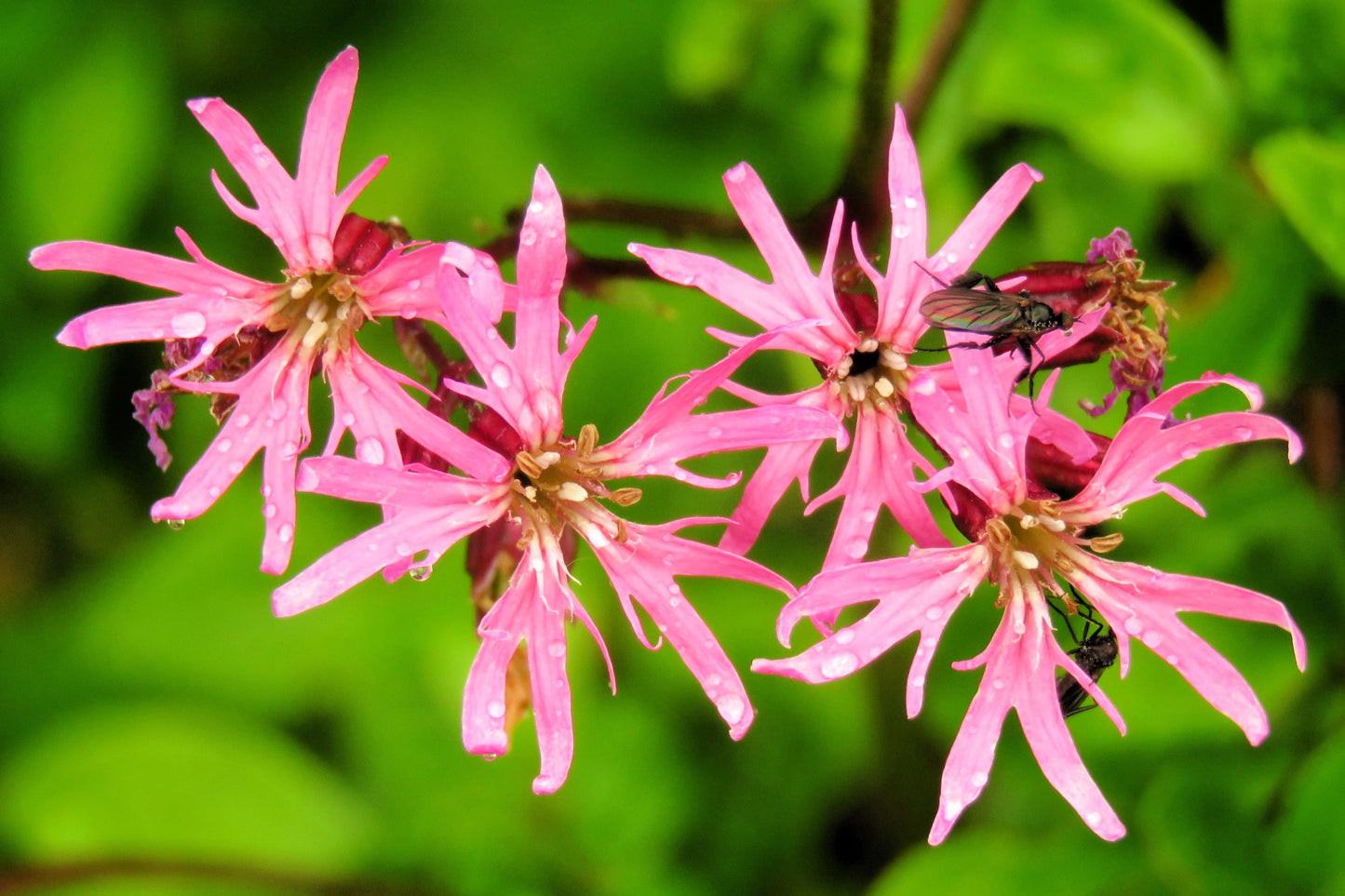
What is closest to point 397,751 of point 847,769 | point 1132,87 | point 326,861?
point 326,861

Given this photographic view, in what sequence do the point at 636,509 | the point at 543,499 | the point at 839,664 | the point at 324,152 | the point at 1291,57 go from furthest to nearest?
1. the point at 636,509
2. the point at 1291,57
3. the point at 543,499
4. the point at 324,152
5. the point at 839,664

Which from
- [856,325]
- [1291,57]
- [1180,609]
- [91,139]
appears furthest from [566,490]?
[91,139]

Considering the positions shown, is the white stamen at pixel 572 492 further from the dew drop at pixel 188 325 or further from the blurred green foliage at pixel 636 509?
the blurred green foliage at pixel 636 509

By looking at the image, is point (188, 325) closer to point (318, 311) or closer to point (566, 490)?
point (318, 311)

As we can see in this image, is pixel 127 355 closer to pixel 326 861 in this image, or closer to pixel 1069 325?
pixel 326 861

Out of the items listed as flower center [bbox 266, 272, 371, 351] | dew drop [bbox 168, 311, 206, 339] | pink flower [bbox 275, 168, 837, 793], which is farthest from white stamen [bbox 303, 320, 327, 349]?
pink flower [bbox 275, 168, 837, 793]

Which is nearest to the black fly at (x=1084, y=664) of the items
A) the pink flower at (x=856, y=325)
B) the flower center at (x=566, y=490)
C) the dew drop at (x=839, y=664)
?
the pink flower at (x=856, y=325)
